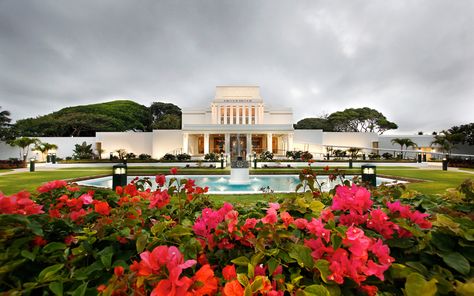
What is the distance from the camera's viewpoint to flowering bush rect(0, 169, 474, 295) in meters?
0.62

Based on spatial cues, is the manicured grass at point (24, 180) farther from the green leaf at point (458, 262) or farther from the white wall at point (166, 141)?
the white wall at point (166, 141)

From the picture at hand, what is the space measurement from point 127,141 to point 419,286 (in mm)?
32060

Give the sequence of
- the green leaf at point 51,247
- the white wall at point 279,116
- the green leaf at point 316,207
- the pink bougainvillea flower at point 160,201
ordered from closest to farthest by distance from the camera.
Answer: the green leaf at point 51,247
the green leaf at point 316,207
the pink bougainvillea flower at point 160,201
the white wall at point 279,116

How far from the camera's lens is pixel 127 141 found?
29.2 meters

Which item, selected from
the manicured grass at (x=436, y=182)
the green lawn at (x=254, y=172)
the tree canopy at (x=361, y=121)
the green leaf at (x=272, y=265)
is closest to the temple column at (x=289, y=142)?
the green lawn at (x=254, y=172)

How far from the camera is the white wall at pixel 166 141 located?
28453mm

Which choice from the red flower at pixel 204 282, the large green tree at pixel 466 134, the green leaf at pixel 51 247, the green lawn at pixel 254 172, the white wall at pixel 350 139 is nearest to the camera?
the red flower at pixel 204 282

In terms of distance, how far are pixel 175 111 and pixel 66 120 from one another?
1031 inches

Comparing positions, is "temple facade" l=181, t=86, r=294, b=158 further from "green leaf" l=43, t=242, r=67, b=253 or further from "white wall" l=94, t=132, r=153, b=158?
"green leaf" l=43, t=242, r=67, b=253

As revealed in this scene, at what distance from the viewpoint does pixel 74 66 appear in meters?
23.7

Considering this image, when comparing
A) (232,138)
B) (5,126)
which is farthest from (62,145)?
(232,138)

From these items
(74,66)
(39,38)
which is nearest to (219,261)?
(39,38)

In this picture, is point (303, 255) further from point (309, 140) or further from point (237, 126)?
point (309, 140)

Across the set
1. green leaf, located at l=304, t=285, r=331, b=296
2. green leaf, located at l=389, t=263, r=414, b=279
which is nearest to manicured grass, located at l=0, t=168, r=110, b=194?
green leaf, located at l=304, t=285, r=331, b=296
